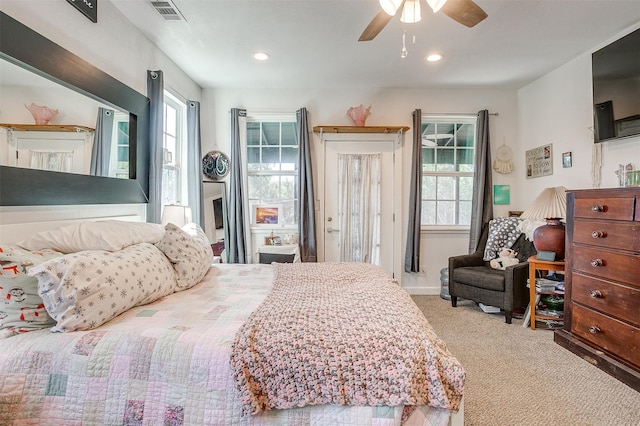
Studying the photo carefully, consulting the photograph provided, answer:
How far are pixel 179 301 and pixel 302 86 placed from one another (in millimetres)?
3021

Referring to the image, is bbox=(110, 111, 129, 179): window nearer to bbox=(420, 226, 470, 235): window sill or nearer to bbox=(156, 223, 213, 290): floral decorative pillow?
bbox=(156, 223, 213, 290): floral decorative pillow

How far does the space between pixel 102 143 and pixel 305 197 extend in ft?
7.09

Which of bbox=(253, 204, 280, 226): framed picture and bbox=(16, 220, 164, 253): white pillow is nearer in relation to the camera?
bbox=(16, 220, 164, 253): white pillow

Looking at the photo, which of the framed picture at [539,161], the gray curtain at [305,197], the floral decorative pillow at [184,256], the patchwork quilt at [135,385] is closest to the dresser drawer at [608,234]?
the framed picture at [539,161]

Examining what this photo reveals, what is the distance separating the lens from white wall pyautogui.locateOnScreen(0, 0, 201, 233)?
1.65m

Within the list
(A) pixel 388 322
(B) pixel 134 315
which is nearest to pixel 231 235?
(B) pixel 134 315

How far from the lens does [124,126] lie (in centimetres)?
237

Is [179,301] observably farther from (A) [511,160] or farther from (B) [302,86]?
(A) [511,160]

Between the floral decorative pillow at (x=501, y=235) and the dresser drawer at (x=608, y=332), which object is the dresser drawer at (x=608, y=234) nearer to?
the dresser drawer at (x=608, y=332)

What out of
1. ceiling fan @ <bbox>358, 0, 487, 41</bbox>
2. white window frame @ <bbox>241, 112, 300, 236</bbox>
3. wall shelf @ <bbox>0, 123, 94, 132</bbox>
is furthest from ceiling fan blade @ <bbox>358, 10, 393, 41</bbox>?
white window frame @ <bbox>241, 112, 300, 236</bbox>

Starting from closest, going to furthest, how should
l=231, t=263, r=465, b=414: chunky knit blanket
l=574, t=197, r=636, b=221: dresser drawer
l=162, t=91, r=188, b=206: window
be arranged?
l=231, t=263, r=465, b=414: chunky knit blanket
l=574, t=197, r=636, b=221: dresser drawer
l=162, t=91, r=188, b=206: window

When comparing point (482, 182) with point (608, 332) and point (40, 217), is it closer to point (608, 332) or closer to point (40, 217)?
point (608, 332)

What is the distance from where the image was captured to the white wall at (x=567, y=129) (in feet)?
9.09

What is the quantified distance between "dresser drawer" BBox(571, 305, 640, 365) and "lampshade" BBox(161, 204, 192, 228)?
3.17 meters
